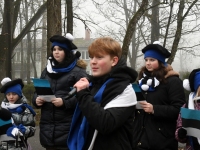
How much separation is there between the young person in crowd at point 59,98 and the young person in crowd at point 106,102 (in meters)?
1.29

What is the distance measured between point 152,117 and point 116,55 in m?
1.51

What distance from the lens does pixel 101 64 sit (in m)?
2.53

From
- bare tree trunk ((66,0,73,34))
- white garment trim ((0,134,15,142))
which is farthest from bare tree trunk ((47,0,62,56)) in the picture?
white garment trim ((0,134,15,142))

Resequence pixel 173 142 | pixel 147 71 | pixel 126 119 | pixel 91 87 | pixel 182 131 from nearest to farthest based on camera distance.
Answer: pixel 126 119
pixel 91 87
pixel 182 131
pixel 173 142
pixel 147 71

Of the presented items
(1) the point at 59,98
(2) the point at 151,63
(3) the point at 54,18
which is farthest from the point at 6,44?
(2) the point at 151,63

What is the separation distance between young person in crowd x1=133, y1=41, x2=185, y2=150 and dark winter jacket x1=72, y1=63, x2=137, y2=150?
121 cm

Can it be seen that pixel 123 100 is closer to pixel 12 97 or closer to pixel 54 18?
pixel 12 97

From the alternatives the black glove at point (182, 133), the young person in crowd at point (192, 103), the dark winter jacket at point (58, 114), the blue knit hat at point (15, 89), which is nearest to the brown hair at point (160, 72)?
the young person in crowd at point (192, 103)

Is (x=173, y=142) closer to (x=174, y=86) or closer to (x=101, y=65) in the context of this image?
(x=174, y=86)

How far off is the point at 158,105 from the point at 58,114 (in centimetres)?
110

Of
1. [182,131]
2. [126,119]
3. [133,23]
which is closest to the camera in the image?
[126,119]

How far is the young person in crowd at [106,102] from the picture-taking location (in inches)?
93.7

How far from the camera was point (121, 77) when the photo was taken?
251cm

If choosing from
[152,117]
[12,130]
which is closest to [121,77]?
[152,117]
